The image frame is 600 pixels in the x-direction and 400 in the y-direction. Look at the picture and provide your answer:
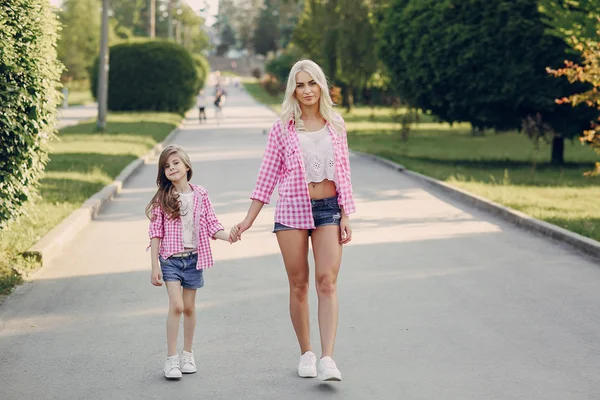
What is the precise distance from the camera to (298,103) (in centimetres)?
589

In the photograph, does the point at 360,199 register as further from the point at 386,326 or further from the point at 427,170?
the point at 386,326

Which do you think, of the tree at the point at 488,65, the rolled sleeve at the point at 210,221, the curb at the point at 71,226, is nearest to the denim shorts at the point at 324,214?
the rolled sleeve at the point at 210,221

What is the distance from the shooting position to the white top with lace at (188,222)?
6012 millimetres

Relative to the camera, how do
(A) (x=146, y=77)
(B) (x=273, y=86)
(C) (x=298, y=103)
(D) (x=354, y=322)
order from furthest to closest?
(B) (x=273, y=86)
(A) (x=146, y=77)
(D) (x=354, y=322)
(C) (x=298, y=103)

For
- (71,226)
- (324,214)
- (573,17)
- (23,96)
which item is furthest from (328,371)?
(573,17)

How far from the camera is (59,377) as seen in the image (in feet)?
19.5

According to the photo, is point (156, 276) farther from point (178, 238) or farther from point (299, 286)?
point (299, 286)

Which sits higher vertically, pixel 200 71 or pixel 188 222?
pixel 200 71

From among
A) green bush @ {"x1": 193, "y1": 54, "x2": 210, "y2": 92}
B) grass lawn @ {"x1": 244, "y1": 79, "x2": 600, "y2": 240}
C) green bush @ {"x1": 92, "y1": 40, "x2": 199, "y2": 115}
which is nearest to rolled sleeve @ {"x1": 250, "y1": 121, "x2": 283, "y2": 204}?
grass lawn @ {"x1": 244, "y1": 79, "x2": 600, "y2": 240}

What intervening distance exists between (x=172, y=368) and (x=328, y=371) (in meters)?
0.95

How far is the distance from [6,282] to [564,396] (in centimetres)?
511

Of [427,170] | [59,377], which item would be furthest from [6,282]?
[427,170]

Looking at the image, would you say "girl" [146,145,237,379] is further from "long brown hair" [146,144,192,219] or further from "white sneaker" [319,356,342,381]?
"white sneaker" [319,356,342,381]

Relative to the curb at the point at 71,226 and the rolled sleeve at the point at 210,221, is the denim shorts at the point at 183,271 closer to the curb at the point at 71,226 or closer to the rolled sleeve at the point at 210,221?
the rolled sleeve at the point at 210,221
